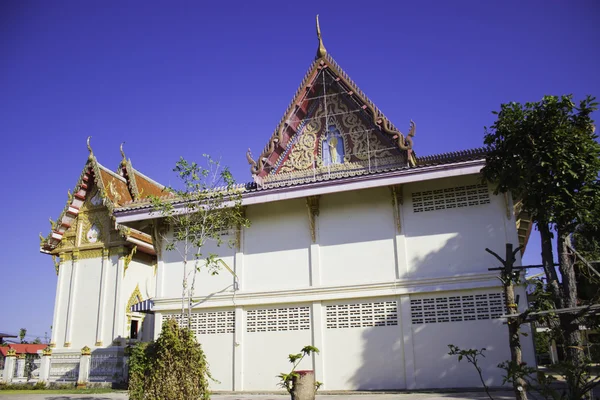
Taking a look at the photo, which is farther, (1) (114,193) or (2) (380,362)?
(1) (114,193)

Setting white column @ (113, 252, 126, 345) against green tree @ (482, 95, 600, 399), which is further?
white column @ (113, 252, 126, 345)

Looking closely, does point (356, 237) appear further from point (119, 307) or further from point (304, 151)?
point (119, 307)

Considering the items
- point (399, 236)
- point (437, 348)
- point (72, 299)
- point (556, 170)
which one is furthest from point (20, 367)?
point (556, 170)

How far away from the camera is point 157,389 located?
8.45 meters

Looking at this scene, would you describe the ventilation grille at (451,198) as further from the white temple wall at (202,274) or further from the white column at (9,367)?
the white column at (9,367)

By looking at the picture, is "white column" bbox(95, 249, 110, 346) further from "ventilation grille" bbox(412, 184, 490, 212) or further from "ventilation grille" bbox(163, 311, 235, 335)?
"ventilation grille" bbox(412, 184, 490, 212)

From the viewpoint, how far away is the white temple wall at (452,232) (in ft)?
39.1

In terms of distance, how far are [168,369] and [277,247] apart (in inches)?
221

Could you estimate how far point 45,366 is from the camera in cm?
1820

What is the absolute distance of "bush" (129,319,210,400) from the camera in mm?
8469

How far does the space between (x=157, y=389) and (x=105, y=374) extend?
32.5ft

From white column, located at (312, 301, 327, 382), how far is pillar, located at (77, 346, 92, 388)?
9.01 meters

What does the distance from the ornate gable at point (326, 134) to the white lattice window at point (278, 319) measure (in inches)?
142

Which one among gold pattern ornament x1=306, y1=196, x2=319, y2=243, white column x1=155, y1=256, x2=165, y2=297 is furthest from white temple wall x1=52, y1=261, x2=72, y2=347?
gold pattern ornament x1=306, y1=196, x2=319, y2=243
